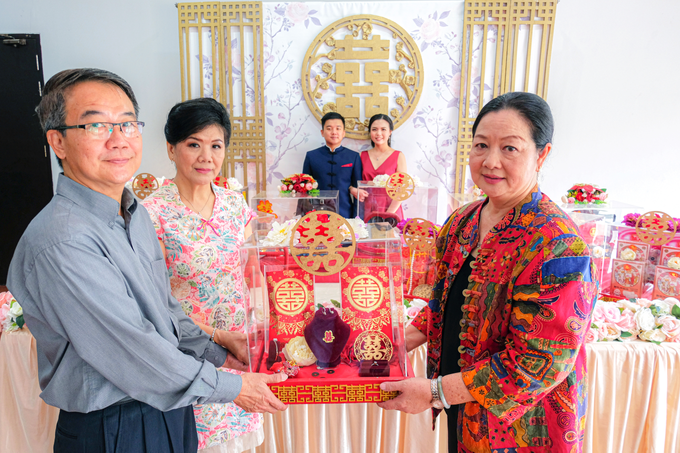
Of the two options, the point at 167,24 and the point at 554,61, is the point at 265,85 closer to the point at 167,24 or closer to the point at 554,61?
the point at 167,24

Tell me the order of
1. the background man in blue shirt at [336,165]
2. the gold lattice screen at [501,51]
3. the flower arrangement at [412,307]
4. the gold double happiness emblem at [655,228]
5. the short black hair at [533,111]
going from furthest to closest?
the gold lattice screen at [501,51], the background man in blue shirt at [336,165], the gold double happiness emblem at [655,228], the flower arrangement at [412,307], the short black hair at [533,111]

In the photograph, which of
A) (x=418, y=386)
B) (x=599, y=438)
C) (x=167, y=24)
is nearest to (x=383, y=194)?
(x=599, y=438)

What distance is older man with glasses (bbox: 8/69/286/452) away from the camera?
753 millimetres

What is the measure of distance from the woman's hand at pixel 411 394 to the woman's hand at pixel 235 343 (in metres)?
0.43

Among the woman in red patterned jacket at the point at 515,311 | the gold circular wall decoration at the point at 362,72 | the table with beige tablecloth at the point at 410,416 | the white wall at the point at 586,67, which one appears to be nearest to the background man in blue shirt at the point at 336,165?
the gold circular wall decoration at the point at 362,72

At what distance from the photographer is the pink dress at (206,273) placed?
51.5 inches

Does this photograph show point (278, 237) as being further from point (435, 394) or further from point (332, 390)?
point (435, 394)

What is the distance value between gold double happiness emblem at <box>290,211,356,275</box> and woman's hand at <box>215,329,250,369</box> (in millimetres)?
363

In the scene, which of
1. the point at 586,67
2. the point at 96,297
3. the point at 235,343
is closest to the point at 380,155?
the point at 586,67

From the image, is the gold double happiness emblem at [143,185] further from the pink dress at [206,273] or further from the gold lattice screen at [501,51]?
the gold lattice screen at [501,51]

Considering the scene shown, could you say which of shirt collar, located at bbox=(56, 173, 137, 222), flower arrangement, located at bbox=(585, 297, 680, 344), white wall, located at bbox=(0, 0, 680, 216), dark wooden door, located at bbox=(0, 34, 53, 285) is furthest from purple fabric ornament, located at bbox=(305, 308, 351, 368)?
dark wooden door, located at bbox=(0, 34, 53, 285)

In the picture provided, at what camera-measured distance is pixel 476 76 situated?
12.9 feet

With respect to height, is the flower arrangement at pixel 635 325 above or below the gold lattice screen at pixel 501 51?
below

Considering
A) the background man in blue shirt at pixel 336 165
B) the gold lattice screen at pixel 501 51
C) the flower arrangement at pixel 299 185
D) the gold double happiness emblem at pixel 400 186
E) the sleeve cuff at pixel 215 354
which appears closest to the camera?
the sleeve cuff at pixel 215 354
